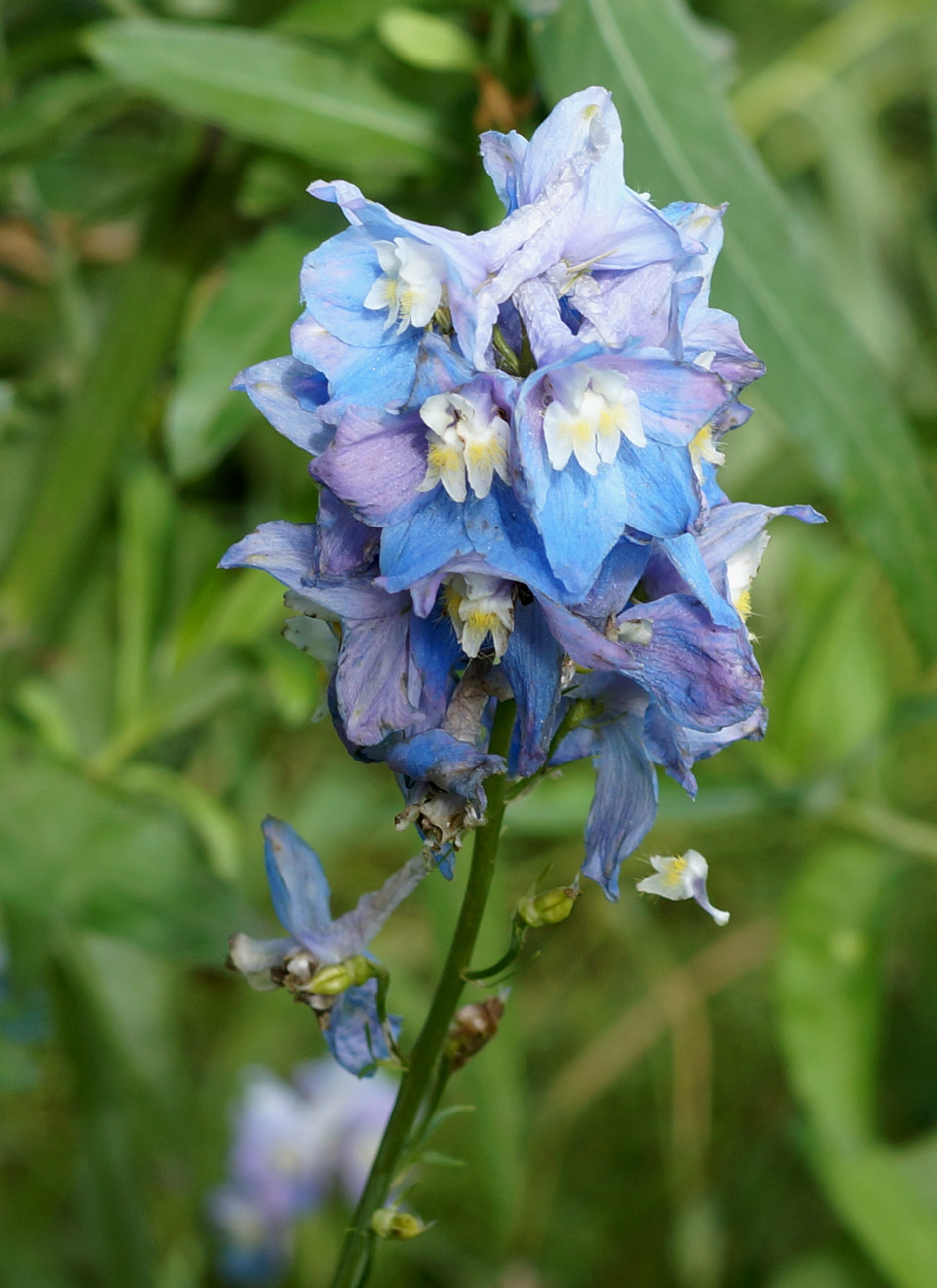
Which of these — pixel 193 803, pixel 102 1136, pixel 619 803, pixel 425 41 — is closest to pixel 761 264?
pixel 425 41

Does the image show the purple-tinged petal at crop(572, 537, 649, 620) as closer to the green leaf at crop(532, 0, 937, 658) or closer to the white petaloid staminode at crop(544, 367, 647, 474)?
the white petaloid staminode at crop(544, 367, 647, 474)

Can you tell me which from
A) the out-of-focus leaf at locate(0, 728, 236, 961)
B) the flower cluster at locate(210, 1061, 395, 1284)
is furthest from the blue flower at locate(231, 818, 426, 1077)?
the flower cluster at locate(210, 1061, 395, 1284)

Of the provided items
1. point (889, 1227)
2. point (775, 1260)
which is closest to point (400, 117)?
point (889, 1227)

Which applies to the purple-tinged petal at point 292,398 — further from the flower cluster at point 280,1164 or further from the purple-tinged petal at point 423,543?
the flower cluster at point 280,1164

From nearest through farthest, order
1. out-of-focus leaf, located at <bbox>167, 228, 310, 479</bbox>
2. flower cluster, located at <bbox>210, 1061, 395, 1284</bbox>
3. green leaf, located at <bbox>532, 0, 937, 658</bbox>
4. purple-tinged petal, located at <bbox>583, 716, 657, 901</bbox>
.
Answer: purple-tinged petal, located at <bbox>583, 716, 657, 901</bbox>
green leaf, located at <bbox>532, 0, 937, 658</bbox>
out-of-focus leaf, located at <bbox>167, 228, 310, 479</bbox>
flower cluster, located at <bbox>210, 1061, 395, 1284</bbox>

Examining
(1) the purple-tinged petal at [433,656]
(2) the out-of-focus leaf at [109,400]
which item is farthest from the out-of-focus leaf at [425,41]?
(1) the purple-tinged petal at [433,656]

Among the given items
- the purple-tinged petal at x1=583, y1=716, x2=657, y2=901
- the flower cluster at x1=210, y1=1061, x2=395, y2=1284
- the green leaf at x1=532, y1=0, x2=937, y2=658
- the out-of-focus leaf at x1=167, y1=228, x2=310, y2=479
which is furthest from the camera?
the flower cluster at x1=210, y1=1061, x2=395, y2=1284
